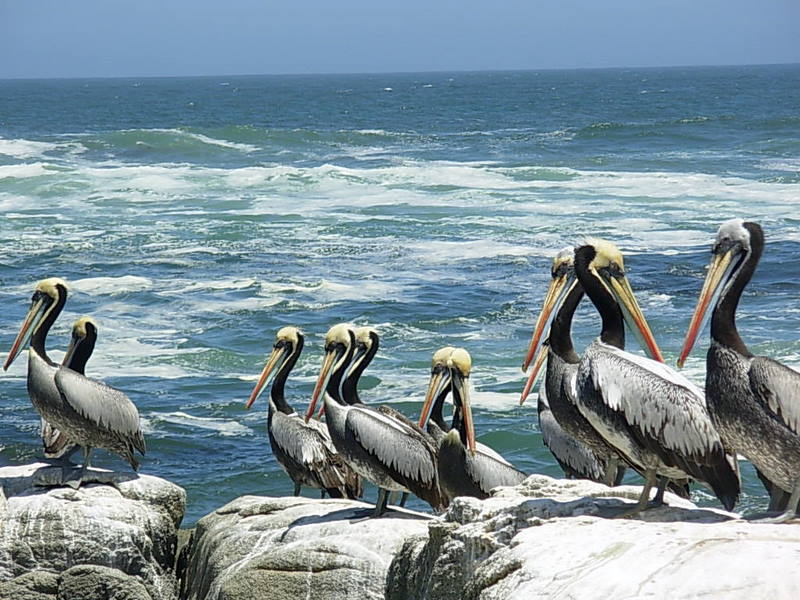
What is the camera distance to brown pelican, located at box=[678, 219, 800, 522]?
4.61 meters

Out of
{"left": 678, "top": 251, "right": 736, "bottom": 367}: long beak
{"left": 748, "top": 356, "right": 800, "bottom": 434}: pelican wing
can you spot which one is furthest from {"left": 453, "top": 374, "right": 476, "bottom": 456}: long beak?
{"left": 748, "top": 356, "right": 800, "bottom": 434}: pelican wing

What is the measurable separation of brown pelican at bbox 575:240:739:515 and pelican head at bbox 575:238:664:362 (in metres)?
0.48

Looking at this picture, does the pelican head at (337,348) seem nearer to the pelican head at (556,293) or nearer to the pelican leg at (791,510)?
the pelican head at (556,293)

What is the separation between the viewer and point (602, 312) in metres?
5.85

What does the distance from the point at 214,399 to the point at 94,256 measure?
29.1 ft

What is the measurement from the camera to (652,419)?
16.8 ft

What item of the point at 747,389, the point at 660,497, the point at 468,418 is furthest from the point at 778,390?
the point at 468,418

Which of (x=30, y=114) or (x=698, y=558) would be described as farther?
(x=30, y=114)

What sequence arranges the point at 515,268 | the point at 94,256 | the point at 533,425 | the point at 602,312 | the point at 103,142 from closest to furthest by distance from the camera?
the point at 602,312
the point at 533,425
the point at 515,268
the point at 94,256
the point at 103,142

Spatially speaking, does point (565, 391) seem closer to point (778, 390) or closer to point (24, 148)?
point (778, 390)

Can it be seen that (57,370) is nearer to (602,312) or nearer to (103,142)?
(602,312)

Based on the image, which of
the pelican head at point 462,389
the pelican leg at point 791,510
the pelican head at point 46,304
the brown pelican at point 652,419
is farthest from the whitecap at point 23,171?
the pelican leg at point 791,510

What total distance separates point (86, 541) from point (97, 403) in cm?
109

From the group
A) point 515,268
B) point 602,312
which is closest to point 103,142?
point 515,268
